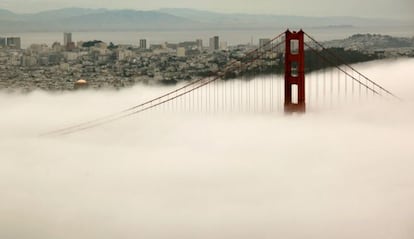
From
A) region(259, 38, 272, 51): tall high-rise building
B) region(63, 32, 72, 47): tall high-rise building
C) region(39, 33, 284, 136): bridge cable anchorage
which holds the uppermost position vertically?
region(63, 32, 72, 47): tall high-rise building

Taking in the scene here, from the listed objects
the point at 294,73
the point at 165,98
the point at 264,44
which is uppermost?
the point at 264,44

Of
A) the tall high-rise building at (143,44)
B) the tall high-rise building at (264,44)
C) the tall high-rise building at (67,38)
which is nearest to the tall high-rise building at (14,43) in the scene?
the tall high-rise building at (67,38)

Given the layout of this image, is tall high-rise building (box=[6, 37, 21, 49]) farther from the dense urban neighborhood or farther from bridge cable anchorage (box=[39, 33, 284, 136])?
bridge cable anchorage (box=[39, 33, 284, 136])

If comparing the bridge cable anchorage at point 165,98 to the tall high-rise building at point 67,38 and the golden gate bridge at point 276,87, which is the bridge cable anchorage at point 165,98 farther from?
the tall high-rise building at point 67,38

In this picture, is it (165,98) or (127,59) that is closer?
(127,59)

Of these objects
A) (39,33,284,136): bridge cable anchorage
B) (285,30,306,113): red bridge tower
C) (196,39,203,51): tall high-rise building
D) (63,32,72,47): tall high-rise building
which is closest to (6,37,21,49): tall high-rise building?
(63,32,72,47): tall high-rise building

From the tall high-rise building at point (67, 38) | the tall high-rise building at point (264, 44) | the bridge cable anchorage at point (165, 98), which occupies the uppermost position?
the tall high-rise building at point (67, 38)

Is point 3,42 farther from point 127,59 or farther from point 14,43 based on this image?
point 127,59

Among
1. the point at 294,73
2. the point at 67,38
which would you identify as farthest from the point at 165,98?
the point at 294,73
